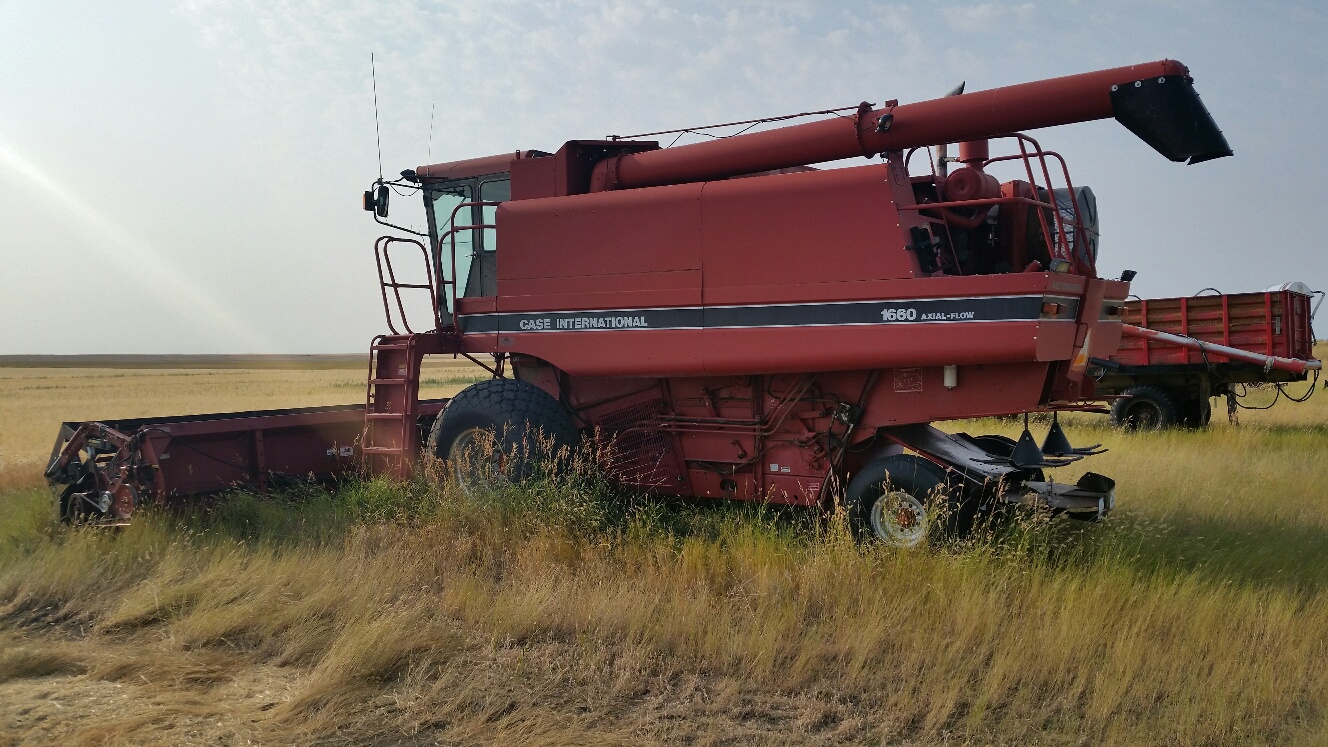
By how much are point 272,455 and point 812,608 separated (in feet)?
17.3

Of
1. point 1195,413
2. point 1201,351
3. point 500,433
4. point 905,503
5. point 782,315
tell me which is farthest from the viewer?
point 1195,413

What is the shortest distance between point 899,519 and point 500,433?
118 inches

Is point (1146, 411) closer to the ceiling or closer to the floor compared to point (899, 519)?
closer to the ceiling

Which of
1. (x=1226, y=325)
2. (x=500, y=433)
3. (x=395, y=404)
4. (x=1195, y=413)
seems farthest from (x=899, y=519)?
(x=1195, y=413)

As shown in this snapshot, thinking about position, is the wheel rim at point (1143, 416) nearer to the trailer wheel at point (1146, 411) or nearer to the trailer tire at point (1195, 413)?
the trailer wheel at point (1146, 411)

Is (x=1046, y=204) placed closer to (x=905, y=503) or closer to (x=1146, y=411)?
(x=905, y=503)

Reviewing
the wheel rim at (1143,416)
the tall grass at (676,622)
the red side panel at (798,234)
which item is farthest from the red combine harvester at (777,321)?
the wheel rim at (1143,416)

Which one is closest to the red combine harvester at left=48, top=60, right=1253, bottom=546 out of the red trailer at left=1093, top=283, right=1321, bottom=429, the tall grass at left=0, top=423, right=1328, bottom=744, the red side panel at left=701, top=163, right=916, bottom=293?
the red side panel at left=701, top=163, right=916, bottom=293

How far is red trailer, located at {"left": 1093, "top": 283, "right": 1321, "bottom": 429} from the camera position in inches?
526

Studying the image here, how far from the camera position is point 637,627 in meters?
4.70

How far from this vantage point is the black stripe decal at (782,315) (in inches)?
220

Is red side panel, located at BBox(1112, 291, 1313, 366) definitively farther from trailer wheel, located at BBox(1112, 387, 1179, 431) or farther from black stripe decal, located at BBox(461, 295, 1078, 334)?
black stripe decal, located at BBox(461, 295, 1078, 334)

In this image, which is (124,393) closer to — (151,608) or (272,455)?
(272,455)

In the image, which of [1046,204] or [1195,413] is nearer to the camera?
[1046,204]
